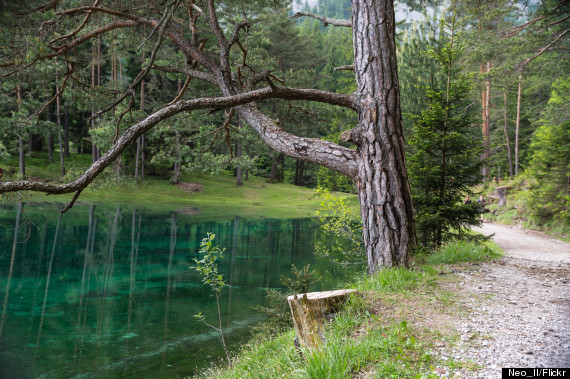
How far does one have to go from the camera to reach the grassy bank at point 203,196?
87.2 feet

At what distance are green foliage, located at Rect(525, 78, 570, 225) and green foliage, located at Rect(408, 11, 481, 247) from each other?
27.4 ft

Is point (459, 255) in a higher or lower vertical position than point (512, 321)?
higher

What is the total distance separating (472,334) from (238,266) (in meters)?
10.9

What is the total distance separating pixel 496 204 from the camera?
2255cm

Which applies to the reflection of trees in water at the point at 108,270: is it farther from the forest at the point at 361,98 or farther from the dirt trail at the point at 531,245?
the dirt trail at the point at 531,245

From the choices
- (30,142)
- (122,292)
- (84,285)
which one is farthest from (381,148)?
(30,142)

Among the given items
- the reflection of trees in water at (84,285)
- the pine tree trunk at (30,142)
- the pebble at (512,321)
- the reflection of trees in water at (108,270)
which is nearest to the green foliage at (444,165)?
the pebble at (512,321)

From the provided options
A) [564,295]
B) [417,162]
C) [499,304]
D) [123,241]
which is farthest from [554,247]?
[123,241]

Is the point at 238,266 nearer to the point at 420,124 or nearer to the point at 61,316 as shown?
the point at 61,316

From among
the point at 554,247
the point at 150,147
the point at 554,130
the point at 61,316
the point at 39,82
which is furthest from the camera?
the point at 150,147

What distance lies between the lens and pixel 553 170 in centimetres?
1545

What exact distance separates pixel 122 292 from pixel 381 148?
859 centimetres

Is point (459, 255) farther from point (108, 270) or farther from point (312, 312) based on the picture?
point (108, 270)

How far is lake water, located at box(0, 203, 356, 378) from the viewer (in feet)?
23.0
